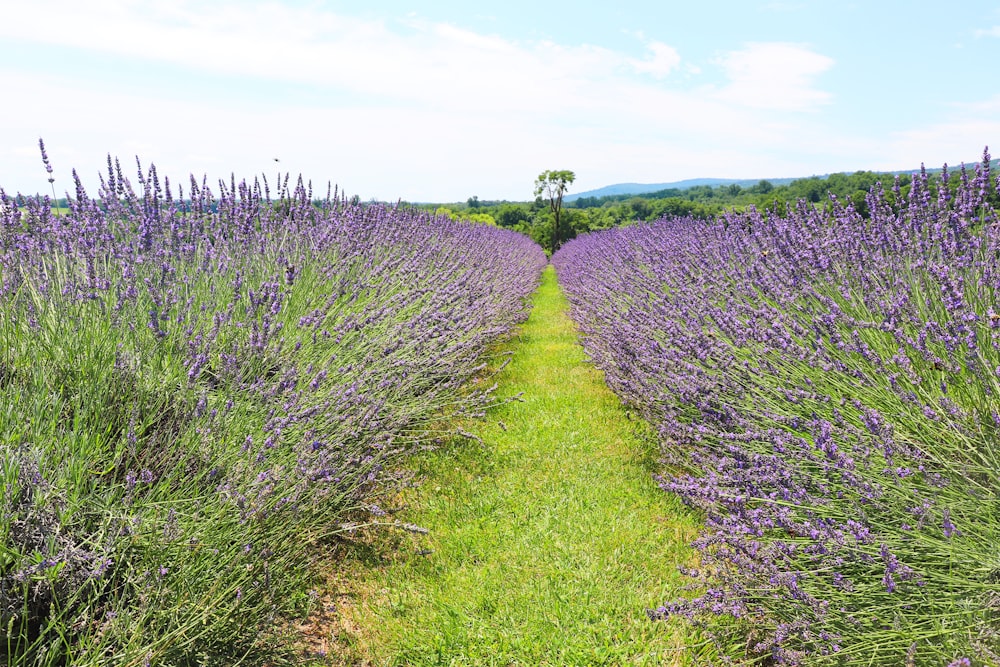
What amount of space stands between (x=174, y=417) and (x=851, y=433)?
237 cm

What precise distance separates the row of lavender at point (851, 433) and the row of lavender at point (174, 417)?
138cm

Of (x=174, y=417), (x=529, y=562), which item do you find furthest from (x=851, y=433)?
(x=174, y=417)

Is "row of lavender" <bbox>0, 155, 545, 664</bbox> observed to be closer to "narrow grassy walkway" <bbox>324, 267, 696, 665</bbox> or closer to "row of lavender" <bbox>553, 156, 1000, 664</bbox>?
"narrow grassy walkway" <bbox>324, 267, 696, 665</bbox>

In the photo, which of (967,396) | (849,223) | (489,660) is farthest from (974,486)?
A: (849,223)

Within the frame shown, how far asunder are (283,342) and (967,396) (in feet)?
8.97

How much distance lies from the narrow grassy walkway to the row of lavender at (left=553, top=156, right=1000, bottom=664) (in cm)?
24

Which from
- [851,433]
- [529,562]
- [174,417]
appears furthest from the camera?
[529,562]

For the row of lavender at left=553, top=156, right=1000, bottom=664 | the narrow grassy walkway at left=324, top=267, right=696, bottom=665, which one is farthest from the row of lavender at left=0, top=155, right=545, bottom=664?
the row of lavender at left=553, top=156, right=1000, bottom=664

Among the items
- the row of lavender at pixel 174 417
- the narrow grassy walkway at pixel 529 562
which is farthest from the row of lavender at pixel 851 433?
the row of lavender at pixel 174 417

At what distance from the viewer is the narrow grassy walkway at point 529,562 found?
2.09m

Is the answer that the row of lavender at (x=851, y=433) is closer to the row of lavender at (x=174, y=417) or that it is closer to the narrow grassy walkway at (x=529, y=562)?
the narrow grassy walkway at (x=529, y=562)

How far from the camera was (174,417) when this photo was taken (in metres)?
2.11

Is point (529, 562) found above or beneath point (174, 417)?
beneath

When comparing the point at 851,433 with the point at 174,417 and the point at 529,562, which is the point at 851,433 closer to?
the point at 529,562
